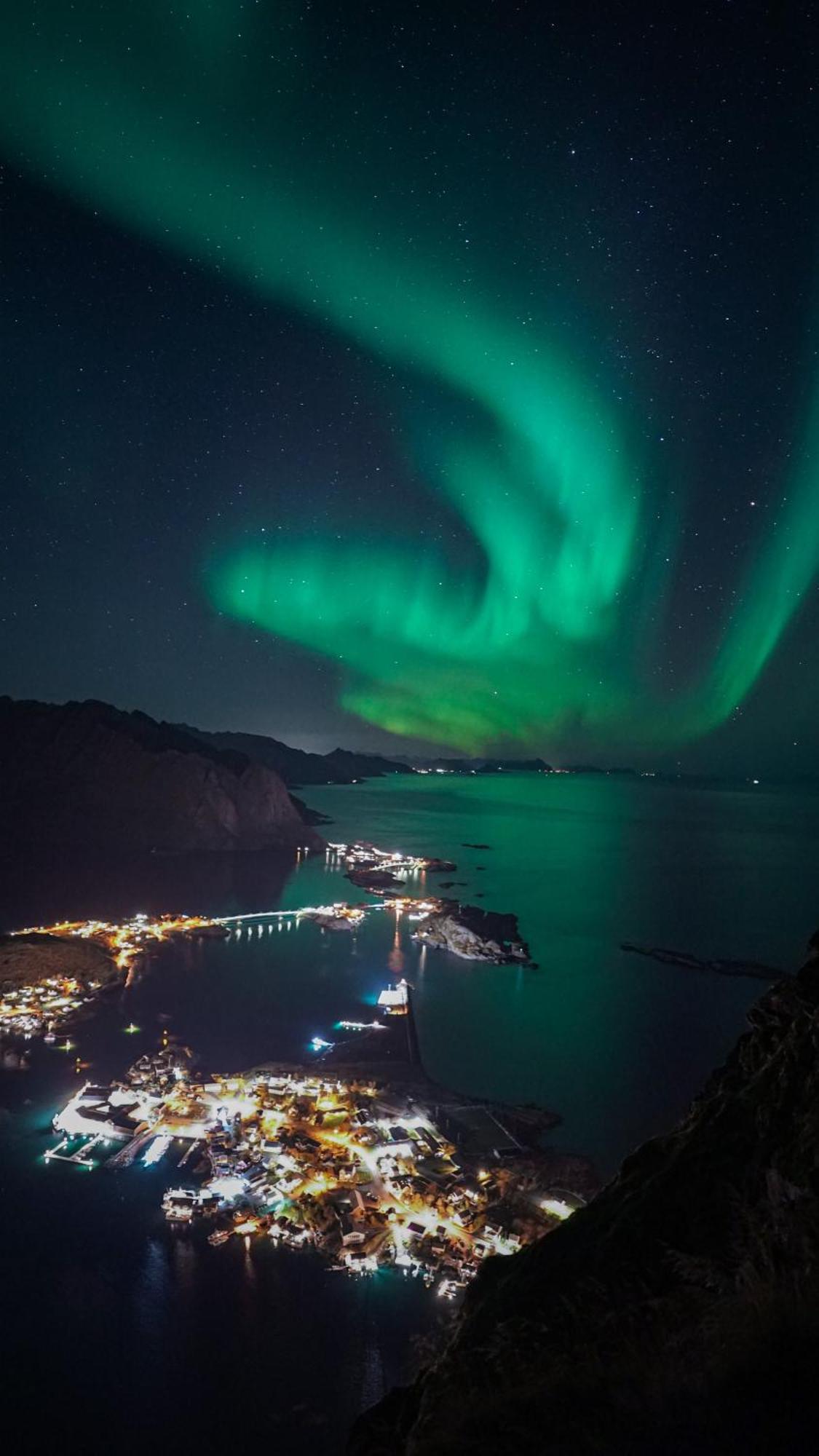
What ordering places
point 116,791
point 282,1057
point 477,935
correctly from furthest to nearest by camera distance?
1. point 116,791
2. point 477,935
3. point 282,1057

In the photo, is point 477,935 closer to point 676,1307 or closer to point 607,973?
point 607,973

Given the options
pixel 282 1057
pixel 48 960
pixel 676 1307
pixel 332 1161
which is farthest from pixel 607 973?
pixel 676 1307

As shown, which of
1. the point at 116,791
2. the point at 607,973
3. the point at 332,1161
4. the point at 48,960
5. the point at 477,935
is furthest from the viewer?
the point at 116,791

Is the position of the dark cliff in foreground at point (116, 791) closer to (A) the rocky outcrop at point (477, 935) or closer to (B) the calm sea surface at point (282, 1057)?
(B) the calm sea surface at point (282, 1057)

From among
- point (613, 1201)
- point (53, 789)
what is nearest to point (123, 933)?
point (53, 789)

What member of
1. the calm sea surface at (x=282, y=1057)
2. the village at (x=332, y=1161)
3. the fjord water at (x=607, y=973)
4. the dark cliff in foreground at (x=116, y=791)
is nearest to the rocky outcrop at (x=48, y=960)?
the calm sea surface at (x=282, y=1057)

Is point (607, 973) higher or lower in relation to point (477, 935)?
lower

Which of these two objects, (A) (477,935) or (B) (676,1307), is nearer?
(B) (676,1307)
